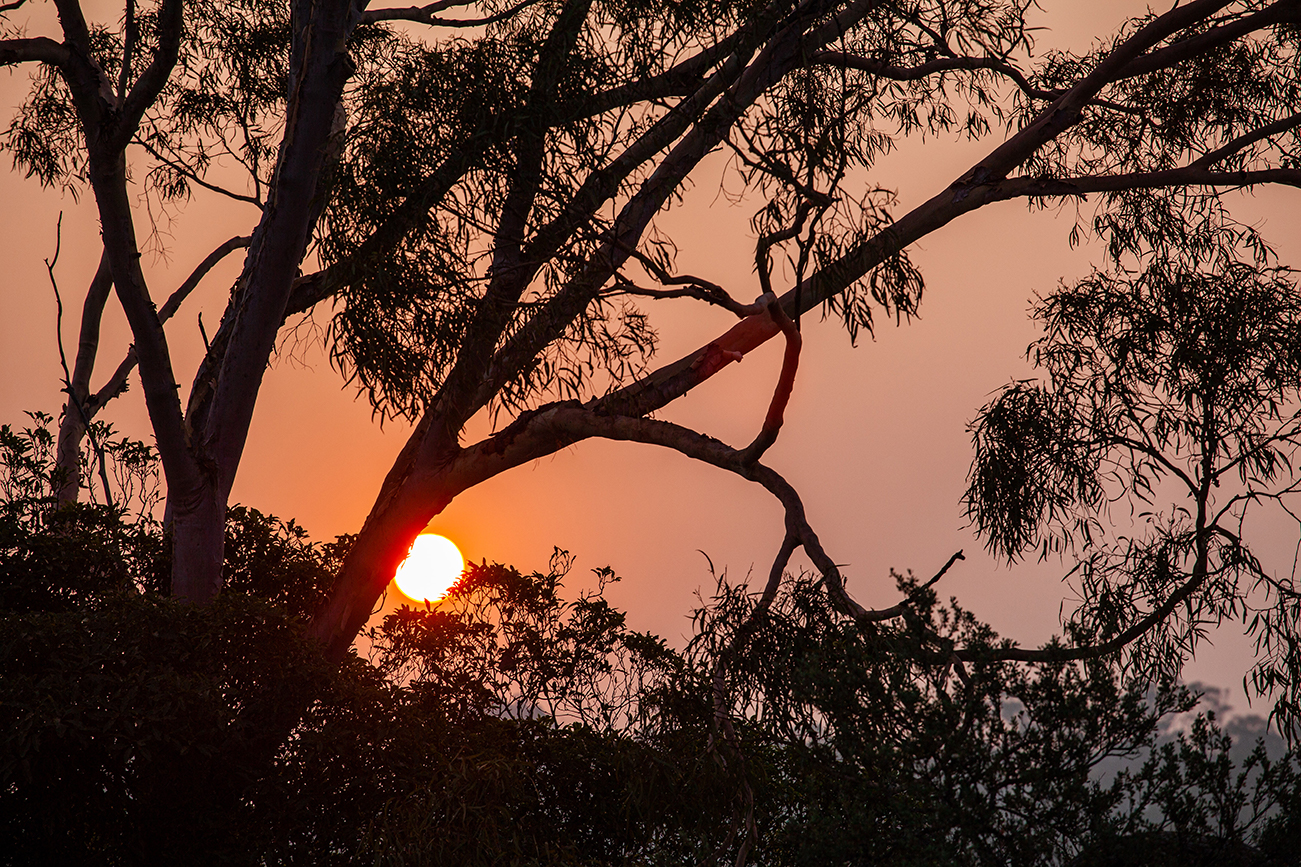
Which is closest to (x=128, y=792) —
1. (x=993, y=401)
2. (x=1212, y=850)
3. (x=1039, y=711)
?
(x=1039, y=711)

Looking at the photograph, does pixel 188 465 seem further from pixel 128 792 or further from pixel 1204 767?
pixel 1204 767

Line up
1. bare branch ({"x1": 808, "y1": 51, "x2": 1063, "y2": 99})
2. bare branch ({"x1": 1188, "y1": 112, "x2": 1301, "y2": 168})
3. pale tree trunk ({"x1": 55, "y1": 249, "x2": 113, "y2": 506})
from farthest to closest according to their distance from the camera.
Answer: pale tree trunk ({"x1": 55, "y1": 249, "x2": 113, "y2": 506})
bare branch ({"x1": 808, "y1": 51, "x2": 1063, "y2": 99})
bare branch ({"x1": 1188, "y1": 112, "x2": 1301, "y2": 168})

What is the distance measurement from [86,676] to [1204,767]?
173 inches

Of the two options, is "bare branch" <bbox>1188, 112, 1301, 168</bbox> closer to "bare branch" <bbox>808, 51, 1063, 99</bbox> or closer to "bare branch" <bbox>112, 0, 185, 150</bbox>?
"bare branch" <bbox>808, 51, 1063, 99</bbox>

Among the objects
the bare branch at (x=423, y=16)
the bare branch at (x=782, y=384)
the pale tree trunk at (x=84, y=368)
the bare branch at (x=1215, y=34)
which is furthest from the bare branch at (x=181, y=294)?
the bare branch at (x=1215, y=34)

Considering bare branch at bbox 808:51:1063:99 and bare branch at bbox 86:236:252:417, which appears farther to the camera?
bare branch at bbox 86:236:252:417

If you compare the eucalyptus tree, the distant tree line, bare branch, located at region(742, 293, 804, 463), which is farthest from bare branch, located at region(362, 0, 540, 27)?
bare branch, located at region(742, 293, 804, 463)

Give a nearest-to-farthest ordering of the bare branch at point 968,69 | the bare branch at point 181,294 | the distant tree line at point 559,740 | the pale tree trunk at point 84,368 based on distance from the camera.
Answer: the distant tree line at point 559,740 → the bare branch at point 968,69 → the pale tree trunk at point 84,368 → the bare branch at point 181,294

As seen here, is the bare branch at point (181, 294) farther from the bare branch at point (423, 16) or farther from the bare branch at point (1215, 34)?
the bare branch at point (1215, 34)

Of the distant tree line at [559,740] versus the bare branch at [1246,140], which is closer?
the distant tree line at [559,740]

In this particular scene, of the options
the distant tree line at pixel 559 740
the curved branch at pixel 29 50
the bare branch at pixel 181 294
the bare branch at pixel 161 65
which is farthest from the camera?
the bare branch at pixel 181 294

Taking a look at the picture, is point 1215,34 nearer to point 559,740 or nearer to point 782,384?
point 782,384

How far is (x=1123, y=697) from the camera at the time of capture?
13.8ft

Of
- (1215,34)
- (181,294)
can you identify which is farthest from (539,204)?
(181,294)
